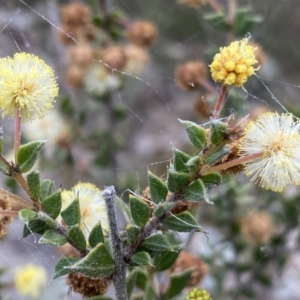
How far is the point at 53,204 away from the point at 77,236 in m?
0.08

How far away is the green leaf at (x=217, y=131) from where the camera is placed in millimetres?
837

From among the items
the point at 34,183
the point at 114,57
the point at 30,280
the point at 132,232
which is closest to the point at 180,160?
the point at 132,232

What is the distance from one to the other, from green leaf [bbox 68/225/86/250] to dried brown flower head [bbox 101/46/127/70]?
1.28m

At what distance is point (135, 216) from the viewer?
38.0 inches

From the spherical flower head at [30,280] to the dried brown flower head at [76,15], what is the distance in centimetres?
121

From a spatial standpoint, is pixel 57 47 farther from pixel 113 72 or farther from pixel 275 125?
pixel 275 125

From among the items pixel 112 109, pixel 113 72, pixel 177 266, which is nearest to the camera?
pixel 177 266

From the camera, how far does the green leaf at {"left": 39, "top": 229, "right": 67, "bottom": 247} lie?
0.92 m

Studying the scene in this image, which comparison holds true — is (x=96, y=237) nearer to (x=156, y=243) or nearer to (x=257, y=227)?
(x=156, y=243)

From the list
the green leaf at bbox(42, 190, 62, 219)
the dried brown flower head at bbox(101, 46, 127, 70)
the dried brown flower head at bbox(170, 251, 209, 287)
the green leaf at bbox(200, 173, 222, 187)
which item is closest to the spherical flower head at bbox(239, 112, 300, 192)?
the green leaf at bbox(200, 173, 222, 187)

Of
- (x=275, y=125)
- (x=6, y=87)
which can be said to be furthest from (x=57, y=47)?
(x=275, y=125)

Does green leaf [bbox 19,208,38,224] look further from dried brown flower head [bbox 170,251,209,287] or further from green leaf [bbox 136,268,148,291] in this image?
dried brown flower head [bbox 170,251,209,287]

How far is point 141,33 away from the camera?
2268mm

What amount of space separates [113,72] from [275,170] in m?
1.46
